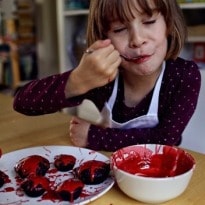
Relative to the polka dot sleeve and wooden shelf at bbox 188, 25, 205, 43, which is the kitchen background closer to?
wooden shelf at bbox 188, 25, 205, 43

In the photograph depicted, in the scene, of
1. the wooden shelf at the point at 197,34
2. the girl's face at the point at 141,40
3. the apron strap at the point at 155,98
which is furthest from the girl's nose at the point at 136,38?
the wooden shelf at the point at 197,34

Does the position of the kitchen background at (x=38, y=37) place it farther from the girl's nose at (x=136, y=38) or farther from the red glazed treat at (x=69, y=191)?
the red glazed treat at (x=69, y=191)

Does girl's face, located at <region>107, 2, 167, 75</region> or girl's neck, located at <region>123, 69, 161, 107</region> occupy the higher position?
girl's face, located at <region>107, 2, 167, 75</region>

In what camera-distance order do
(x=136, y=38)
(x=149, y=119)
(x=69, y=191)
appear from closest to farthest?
1. (x=69, y=191)
2. (x=136, y=38)
3. (x=149, y=119)

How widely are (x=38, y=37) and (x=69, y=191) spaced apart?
2285 millimetres

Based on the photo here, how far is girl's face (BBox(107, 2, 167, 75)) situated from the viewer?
30.7 inches

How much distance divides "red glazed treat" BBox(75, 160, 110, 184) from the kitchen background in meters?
1.72

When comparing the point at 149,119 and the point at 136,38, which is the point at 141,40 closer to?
the point at 136,38

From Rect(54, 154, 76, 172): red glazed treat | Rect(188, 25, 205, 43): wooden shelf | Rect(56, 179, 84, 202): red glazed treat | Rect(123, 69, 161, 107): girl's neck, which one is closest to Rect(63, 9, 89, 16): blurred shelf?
Rect(188, 25, 205, 43): wooden shelf

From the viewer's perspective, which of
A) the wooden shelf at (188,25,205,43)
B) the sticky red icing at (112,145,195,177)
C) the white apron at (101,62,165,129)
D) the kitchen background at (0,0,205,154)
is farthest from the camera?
the kitchen background at (0,0,205,154)

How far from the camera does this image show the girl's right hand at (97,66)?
667 mm

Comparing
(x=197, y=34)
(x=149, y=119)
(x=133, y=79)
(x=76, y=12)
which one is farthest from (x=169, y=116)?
(x=76, y=12)

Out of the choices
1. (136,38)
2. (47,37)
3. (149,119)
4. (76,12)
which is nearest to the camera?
(136,38)

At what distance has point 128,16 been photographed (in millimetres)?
775
